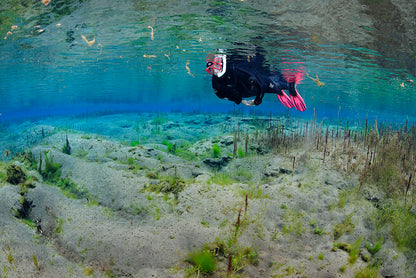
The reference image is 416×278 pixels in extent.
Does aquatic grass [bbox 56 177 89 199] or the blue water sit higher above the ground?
the blue water

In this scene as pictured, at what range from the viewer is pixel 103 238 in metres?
4.31

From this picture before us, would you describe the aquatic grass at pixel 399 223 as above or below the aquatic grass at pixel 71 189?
above

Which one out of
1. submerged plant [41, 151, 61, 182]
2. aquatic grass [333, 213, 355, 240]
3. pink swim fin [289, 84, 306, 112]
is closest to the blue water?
pink swim fin [289, 84, 306, 112]

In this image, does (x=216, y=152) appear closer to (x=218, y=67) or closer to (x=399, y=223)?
(x=218, y=67)

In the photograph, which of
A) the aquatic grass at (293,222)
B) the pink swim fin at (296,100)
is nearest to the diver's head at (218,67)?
the pink swim fin at (296,100)

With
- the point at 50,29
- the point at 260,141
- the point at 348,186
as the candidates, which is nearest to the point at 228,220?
the point at 348,186

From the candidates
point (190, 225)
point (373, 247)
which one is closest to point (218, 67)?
point (190, 225)

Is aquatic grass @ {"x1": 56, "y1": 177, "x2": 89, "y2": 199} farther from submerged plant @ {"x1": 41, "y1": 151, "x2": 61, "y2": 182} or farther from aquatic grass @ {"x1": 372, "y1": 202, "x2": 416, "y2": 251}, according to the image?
aquatic grass @ {"x1": 372, "y1": 202, "x2": 416, "y2": 251}

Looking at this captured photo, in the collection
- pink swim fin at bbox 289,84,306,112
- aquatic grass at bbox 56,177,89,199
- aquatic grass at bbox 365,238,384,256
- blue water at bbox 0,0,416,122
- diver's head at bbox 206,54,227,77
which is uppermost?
blue water at bbox 0,0,416,122

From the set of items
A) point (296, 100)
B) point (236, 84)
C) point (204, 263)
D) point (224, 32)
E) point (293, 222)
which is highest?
point (224, 32)

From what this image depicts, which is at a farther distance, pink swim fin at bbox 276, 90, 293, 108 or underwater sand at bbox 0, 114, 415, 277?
pink swim fin at bbox 276, 90, 293, 108

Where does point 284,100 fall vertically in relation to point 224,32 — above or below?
below

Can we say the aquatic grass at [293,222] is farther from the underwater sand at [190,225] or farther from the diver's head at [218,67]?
the diver's head at [218,67]

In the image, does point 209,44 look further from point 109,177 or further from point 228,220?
point 228,220
